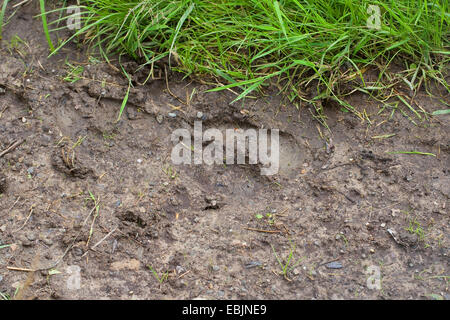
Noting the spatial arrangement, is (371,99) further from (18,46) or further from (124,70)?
(18,46)

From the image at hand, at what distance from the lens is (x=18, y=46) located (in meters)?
2.36

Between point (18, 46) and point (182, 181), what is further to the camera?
point (18, 46)

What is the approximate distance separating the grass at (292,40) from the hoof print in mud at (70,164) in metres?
0.52

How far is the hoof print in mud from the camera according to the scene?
206cm

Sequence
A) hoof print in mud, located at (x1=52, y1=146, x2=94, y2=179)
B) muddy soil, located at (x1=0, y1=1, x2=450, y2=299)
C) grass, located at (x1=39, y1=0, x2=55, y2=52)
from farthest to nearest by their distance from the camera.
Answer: grass, located at (x1=39, y1=0, x2=55, y2=52) → hoof print in mud, located at (x1=52, y1=146, x2=94, y2=179) → muddy soil, located at (x1=0, y1=1, x2=450, y2=299)

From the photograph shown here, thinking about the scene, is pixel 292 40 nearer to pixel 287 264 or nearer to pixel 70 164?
pixel 287 264

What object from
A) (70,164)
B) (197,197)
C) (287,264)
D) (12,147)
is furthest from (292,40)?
(12,147)

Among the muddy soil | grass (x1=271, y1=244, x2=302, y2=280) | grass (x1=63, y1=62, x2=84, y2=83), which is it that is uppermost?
grass (x1=63, y1=62, x2=84, y2=83)

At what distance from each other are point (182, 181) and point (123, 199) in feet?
0.82

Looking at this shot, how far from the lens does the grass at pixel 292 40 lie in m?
2.16

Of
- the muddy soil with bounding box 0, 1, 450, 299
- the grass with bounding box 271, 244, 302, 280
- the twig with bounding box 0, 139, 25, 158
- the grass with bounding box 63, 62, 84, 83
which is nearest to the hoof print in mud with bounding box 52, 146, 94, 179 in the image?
the muddy soil with bounding box 0, 1, 450, 299

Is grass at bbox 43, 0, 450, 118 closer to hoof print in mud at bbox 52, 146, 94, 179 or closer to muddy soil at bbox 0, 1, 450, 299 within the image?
muddy soil at bbox 0, 1, 450, 299

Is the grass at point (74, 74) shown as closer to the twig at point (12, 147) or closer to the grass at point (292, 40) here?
the grass at point (292, 40)
